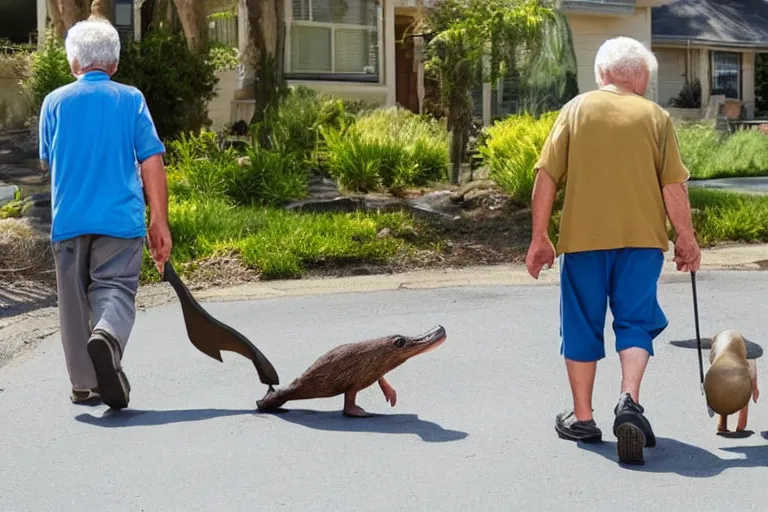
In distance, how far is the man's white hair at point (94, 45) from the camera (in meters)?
6.86

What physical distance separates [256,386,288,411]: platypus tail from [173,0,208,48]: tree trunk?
13687mm

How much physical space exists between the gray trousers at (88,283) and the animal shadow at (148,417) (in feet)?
0.87

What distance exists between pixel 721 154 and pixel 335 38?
7773mm

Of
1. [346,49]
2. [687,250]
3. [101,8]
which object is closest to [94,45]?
[687,250]

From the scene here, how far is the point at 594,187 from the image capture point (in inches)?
235

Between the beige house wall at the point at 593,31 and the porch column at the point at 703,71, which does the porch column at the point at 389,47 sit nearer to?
the beige house wall at the point at 593,31

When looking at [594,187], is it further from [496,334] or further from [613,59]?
[496,334]

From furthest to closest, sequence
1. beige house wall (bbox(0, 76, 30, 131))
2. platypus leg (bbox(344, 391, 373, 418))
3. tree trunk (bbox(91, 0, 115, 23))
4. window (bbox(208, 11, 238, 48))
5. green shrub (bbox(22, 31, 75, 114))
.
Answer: window (bbox(208, 11, 238, 48)) → beige house wall (bbox(0, 76, 30, 131)) → green shrub (bbox(22, 31, 75, 114)) → tree trunk (bbox(91, 0, 115, 23)) → platypus leg (bbox(344, 391, 373, 418))

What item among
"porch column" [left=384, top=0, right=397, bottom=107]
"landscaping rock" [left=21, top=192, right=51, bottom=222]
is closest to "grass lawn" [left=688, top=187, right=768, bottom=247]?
"landscaping rock" [left=21, top=192, right=51, bottom=222]

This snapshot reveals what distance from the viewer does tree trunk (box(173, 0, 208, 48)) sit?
1995 centimetres

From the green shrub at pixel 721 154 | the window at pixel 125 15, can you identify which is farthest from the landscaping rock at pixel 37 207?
the green shrub at pixel 721 154

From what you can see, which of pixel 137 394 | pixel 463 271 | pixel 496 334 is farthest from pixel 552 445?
pixel 463 271

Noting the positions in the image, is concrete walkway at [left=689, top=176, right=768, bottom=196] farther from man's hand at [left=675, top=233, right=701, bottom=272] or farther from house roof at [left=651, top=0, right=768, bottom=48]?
house roof at [left=651, top=0, right=768, bottom=48]

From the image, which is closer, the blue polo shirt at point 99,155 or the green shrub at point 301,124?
the blue polo shirt at point 99,155
